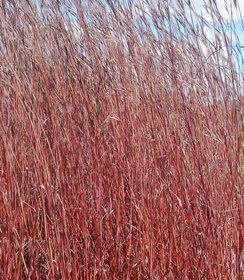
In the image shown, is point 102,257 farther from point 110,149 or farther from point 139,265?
point 110,149

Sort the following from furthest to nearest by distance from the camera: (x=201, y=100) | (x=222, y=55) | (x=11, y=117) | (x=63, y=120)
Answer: (x=222, y=55)
(x=201, y=100)
(x=63, y=120)
(x=11, y=117)

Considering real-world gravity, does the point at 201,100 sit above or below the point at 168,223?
above

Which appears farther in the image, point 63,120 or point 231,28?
point 231,28

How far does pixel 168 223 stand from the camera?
6.92 ft

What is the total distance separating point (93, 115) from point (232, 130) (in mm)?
607

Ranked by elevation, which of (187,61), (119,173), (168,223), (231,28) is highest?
(231,28)

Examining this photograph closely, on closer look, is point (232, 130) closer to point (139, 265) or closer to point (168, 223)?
point (168, 223)

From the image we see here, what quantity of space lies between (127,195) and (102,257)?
0.95 feet

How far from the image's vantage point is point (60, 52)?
85.2 inches

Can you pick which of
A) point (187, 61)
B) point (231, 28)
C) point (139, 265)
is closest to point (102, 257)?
point (139, 265)

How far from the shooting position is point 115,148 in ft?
6.84

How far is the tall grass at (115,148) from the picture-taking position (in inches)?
72.7

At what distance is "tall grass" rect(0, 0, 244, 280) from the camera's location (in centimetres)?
185

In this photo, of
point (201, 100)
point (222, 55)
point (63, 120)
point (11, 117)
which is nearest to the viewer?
point (11, 117)
